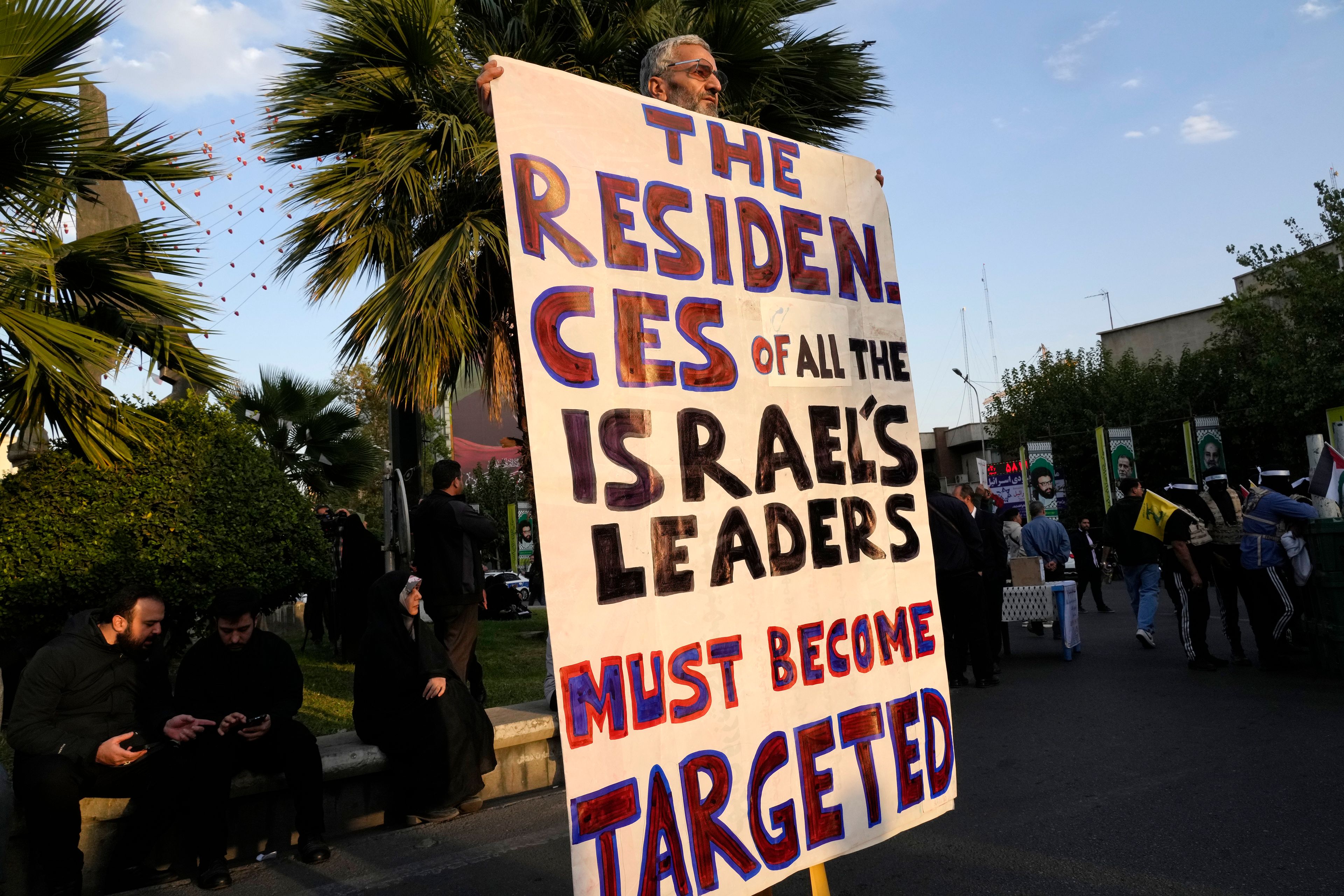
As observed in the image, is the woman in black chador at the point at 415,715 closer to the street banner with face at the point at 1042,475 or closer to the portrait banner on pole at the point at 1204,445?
the street banner with face at the point at 1042,475

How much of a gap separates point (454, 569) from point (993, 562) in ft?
16.6

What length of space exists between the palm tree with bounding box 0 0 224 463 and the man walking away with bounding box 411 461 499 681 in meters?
1.65

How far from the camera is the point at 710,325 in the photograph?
2.26 meters

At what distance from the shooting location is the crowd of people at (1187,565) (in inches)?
313

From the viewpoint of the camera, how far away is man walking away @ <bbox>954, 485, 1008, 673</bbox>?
935 cm

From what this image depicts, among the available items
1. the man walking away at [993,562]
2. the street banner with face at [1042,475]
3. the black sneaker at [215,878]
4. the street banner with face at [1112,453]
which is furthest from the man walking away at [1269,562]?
the street banner with face at [1112,453]

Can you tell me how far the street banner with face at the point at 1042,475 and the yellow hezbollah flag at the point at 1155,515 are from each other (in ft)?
26.4

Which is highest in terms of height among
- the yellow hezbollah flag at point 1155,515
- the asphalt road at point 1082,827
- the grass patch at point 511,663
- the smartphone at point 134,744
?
the yellow hezbollah flag at point 1155,515

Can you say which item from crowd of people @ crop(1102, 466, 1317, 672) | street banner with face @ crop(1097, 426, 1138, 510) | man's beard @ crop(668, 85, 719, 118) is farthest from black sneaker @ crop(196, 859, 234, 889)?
street banner with face @ crop(1097, 426, 1138, 510)

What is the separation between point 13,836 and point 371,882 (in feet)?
4.76

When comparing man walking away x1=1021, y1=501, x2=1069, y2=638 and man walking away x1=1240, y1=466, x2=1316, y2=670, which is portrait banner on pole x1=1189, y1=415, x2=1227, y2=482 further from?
man walking away x1=1240, y1=466, x2=1316, y2=670

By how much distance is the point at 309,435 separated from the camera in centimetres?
1384

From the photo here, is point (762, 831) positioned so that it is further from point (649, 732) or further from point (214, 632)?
point (214, 632)

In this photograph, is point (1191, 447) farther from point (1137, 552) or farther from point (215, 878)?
point (215, 878)
